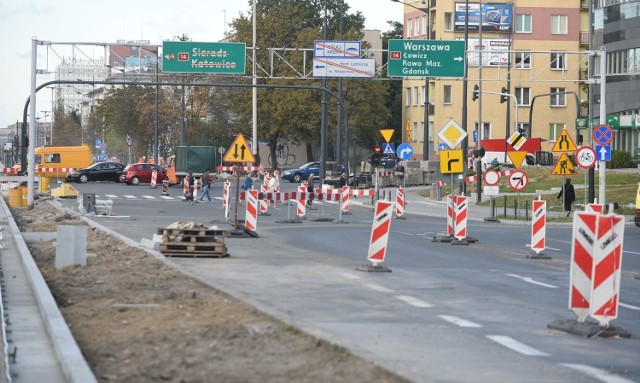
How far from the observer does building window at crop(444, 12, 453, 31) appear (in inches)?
3802

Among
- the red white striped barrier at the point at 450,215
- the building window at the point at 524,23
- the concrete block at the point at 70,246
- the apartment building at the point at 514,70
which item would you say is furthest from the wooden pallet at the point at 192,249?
the building window at the point at 524,23

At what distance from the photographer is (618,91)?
8081 centimetres

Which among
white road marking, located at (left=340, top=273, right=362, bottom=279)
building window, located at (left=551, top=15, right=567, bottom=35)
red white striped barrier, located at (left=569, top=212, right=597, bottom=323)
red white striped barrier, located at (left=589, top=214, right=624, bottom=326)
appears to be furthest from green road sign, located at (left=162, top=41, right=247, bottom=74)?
building window, located at (left=551, top=15, right=567, bottom=35)

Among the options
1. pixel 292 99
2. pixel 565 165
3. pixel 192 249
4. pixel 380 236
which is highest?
pixel 292 99

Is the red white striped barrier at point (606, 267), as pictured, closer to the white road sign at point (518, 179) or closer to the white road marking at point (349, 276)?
the white road marking at point (349, 276)

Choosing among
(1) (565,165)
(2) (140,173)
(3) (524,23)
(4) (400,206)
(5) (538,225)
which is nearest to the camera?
(5) (538,225)

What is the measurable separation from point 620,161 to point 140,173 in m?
29.7

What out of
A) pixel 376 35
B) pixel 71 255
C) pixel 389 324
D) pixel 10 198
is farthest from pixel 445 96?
pixel 389 324

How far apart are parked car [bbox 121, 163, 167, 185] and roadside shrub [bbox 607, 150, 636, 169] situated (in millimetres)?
27467

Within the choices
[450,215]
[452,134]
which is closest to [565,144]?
[452,134]

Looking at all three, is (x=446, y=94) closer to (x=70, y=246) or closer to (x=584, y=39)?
(x=584, y=39)

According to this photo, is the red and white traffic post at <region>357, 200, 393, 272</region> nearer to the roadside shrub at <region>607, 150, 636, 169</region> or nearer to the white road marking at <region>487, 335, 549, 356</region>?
the white road marking at <region>487, 335, 549, 356</region>

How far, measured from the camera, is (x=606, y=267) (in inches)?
528

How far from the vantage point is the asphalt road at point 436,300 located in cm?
1119
